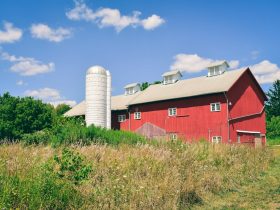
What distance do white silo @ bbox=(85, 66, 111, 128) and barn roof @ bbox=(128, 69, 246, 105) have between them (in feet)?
14.8

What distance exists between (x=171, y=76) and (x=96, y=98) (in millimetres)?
10067

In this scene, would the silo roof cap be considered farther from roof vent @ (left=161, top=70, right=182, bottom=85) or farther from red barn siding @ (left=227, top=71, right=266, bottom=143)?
red barn siding @ (left=227, top=71, right=266, bottom=143)

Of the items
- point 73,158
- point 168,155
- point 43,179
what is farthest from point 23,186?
point 168,155

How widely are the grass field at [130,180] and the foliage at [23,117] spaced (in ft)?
103

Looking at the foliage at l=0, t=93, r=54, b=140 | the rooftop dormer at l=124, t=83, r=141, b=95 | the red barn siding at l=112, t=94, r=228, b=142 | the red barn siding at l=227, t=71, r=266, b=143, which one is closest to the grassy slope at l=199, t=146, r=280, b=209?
the red barn siding at l=112, t=94, r=228, b=142

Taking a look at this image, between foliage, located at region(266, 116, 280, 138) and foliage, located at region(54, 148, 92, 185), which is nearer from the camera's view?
foliage, located at region(54, 148, 92, 185)

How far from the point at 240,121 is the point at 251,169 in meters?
19.5

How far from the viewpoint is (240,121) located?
33.6 m

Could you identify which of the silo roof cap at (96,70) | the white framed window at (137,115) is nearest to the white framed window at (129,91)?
the white framed window at (137,115)

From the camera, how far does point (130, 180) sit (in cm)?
845

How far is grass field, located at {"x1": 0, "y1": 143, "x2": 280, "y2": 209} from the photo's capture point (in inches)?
260

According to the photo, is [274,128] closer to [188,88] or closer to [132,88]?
[132,88]

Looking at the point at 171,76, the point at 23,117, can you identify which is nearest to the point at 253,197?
the point at 171,76

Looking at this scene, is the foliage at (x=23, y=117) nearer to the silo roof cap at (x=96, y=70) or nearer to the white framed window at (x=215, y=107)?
the silo roof cap at (x=96, y=70)
